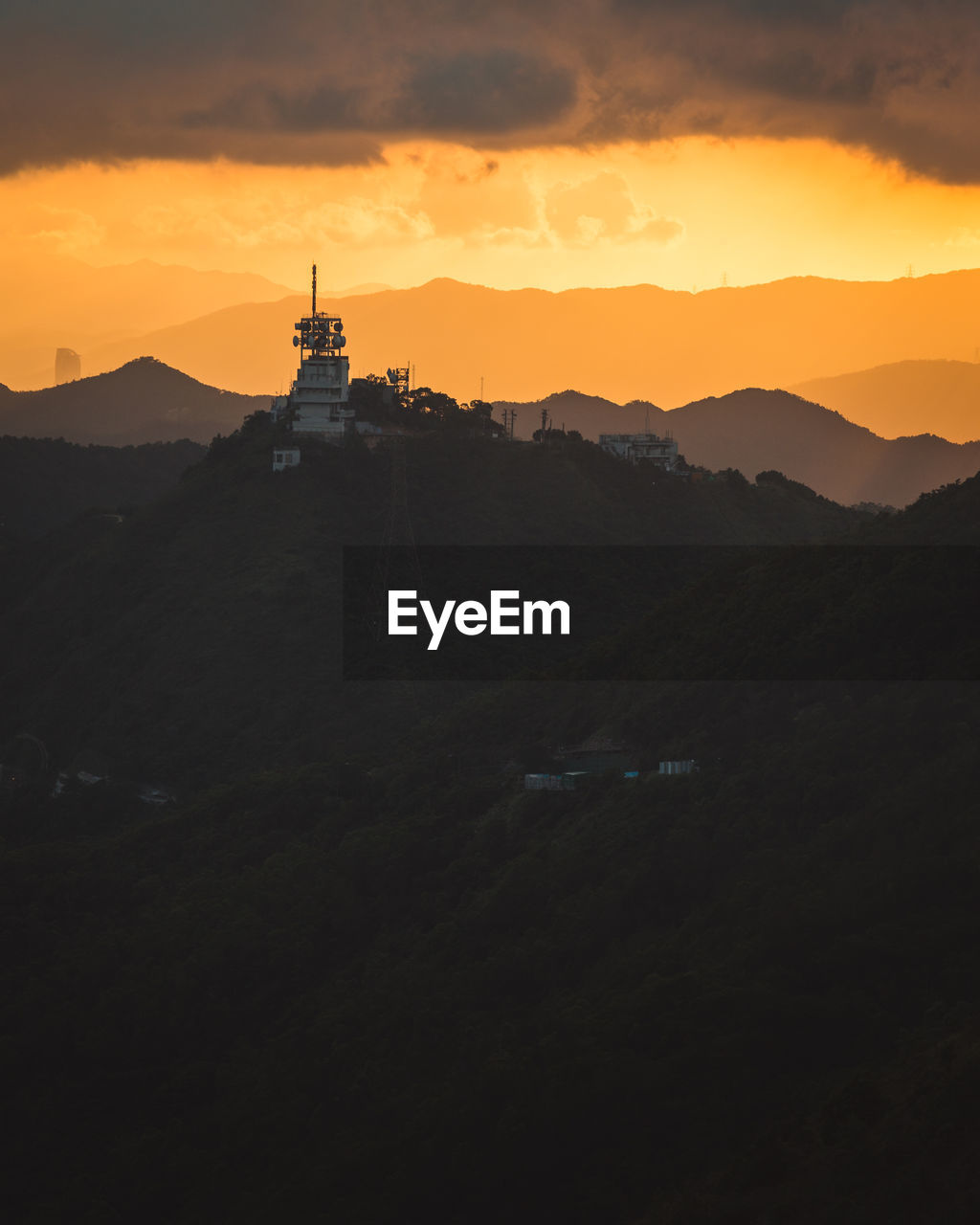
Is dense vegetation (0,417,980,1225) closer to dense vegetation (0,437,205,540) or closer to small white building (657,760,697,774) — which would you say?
small white building (657,760,697,774)

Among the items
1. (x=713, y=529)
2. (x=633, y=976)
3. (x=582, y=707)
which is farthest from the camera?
(x=713, y=529)

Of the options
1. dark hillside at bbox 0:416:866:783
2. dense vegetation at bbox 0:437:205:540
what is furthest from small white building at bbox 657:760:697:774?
dense vegetation at bbox 0:437:205:540

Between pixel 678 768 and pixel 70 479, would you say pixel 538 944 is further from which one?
pixel 70 479

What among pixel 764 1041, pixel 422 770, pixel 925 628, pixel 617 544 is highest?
pixel 617 544

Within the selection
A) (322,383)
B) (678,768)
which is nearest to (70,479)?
(322,383)

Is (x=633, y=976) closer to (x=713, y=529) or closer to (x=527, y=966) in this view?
(x=527, y=966)

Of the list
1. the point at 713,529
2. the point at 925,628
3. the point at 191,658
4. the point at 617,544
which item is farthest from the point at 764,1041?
the point at 713,529
